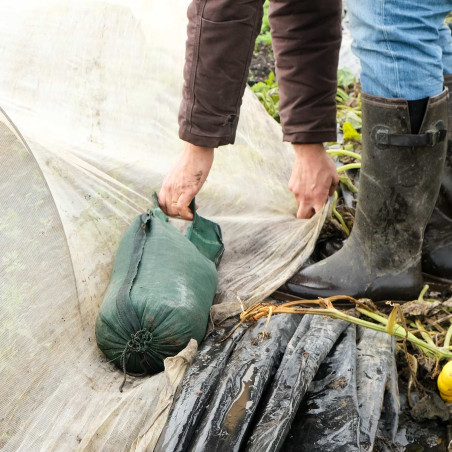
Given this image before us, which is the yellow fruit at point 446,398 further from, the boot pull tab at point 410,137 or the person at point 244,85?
the person at point 244,85

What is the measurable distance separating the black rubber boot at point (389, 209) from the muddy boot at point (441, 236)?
0.47ft

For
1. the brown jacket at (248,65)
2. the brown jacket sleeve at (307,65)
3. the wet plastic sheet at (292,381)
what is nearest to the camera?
the wet plastic sheet at (292,381)

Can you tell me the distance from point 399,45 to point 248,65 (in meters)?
0.53

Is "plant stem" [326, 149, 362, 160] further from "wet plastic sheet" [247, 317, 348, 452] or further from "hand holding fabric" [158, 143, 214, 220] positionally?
"wet plastic sheet" [247, 317, 348, 452]

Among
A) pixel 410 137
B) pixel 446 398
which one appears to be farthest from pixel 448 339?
pixel 410 137

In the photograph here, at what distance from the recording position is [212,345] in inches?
67.7

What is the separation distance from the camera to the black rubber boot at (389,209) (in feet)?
5.96

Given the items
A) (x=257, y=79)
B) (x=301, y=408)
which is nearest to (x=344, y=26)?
(x=257, y=79)

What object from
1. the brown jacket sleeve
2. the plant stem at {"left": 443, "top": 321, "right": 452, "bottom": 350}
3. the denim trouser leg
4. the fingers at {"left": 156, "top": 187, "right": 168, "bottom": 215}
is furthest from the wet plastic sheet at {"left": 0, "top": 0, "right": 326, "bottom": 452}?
the denim trouser leg

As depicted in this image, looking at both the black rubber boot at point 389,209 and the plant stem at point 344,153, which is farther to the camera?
the plant stem at point 344,153

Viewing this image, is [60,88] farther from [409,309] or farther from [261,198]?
[409,309]

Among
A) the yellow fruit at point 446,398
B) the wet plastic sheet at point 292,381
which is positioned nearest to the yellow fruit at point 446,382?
the yellow fruit at point 446,398

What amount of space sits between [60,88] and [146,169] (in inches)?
15.6

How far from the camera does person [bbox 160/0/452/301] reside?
172 centimetres
